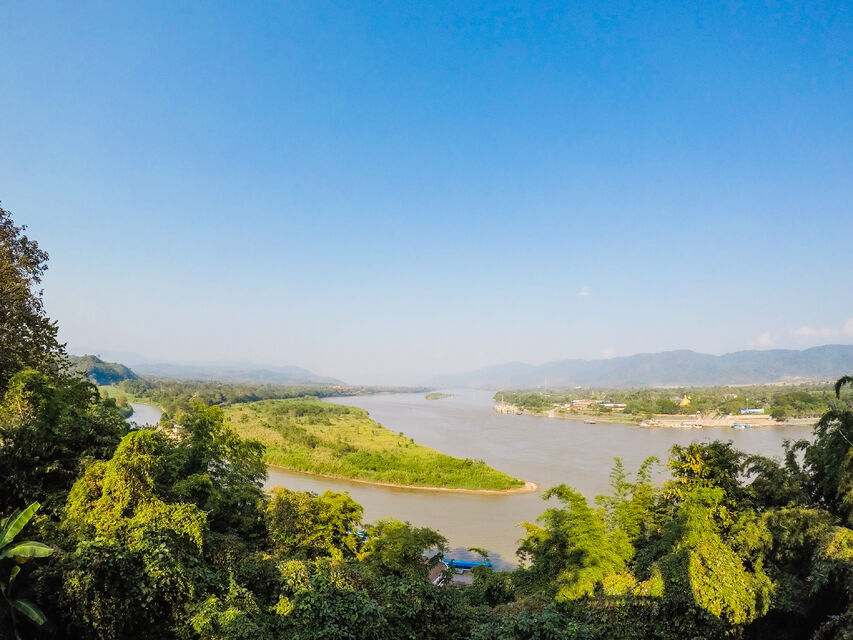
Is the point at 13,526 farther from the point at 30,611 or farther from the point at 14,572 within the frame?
the point at 30,611

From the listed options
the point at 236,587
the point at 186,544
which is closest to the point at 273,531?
the point at 186,544

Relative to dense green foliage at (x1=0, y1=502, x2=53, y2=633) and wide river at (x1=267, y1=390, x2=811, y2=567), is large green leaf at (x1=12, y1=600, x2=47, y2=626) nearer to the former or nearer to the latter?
dense green foliage at (x1=0, y1=502, x2=53, y2=633)

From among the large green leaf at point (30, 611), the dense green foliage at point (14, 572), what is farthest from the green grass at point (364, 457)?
the large green leaf at point (30, 611)

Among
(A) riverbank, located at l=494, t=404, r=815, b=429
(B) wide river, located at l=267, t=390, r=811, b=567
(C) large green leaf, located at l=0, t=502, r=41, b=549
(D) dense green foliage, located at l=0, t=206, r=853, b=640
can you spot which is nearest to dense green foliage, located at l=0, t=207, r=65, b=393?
(D) dense green foliage, located at l=0, t=206, r=853, b=640

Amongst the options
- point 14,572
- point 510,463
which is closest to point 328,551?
point 14,572

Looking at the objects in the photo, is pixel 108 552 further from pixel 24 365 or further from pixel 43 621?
pixel 24 365

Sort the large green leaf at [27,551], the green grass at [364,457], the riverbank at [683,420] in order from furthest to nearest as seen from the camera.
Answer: the riverbank at [683,420]
the green grass at [364,457]
the large green leaf at [27,551]

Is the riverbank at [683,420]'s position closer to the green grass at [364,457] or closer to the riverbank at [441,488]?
the green grass at [364,457]
